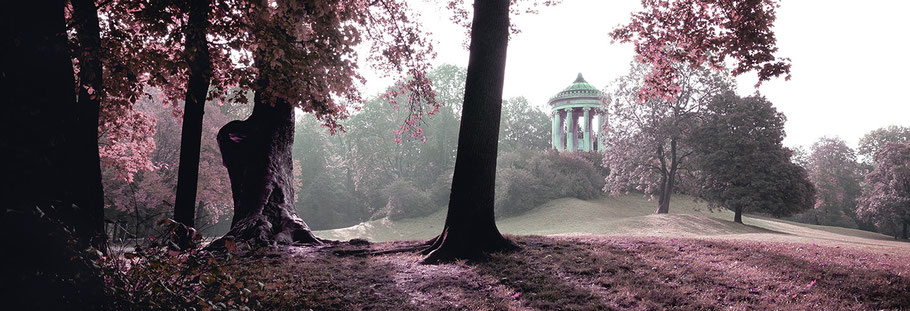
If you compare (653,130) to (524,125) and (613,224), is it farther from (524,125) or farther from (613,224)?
(524,125)

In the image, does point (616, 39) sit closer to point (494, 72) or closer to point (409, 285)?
point (494, 72)

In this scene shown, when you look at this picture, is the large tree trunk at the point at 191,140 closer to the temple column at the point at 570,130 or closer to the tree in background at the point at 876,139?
the temple column at the point at 570,130

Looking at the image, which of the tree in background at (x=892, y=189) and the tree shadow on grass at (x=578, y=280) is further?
the tree in background at (x=892, y=189)

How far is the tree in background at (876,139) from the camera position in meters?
50.7

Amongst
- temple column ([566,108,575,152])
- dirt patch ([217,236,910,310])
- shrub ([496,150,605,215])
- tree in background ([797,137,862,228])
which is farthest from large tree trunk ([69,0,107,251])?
tree in background ([797,137,862,228])

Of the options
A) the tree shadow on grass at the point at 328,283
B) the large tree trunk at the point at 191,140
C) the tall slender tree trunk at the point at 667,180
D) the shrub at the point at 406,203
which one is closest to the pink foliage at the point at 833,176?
the tall slender tree trunk at the point at 667,180

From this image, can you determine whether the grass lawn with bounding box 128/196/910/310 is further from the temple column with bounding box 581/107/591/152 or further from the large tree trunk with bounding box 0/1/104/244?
the temple column with bounding box 581/107/591/152

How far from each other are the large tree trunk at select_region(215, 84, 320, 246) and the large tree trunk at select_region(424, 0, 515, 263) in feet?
13.9

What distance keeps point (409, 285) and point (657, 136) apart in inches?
1017

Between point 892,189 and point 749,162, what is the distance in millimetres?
14119

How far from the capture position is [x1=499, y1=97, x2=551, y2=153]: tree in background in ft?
195

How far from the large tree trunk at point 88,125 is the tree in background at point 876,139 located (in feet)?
213

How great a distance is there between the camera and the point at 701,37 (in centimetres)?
Result: 977

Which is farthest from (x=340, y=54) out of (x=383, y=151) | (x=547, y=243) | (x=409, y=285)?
(x=383, y=151)
